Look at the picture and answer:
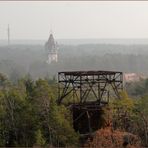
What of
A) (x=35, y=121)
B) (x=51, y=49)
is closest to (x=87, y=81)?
(x=35, y=121)

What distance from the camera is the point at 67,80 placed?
27.8 meters

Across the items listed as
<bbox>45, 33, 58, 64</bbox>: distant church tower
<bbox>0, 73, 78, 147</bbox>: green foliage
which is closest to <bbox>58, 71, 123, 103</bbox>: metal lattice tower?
<bbox>0, 73, 78, 147</bbox>: green foliage

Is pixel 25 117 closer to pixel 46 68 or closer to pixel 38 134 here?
pixel 38 134

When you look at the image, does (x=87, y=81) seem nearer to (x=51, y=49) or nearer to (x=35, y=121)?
(x=35, y=121)

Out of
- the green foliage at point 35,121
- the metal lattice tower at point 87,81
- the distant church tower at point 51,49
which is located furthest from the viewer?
the distant church tower at point 51,49

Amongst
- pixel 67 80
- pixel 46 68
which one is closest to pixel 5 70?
pixel 46 68

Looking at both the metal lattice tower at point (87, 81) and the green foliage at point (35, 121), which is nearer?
the green foliage at point (35, 121)

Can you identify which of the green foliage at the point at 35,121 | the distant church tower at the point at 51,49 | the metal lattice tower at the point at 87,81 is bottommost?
the green foliage at the point at 35,121

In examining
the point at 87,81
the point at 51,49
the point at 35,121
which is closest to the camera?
the point at 35,121

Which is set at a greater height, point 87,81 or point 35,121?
point 87,81

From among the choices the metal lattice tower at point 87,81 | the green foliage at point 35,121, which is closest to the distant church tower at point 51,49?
the metal lattice tower at point 87,81

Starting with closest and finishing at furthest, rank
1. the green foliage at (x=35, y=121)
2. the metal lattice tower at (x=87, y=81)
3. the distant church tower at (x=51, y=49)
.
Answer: the green foliage at (x=35, y=121)
the metal lattice tower at (x=87, y=81)
the distant church tower at (x=51, y=49)

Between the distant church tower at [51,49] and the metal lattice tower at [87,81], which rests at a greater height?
the distant church tower at [51,49]

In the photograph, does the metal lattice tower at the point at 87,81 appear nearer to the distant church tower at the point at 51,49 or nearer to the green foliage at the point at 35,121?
the green foliage at the point at 35,121
